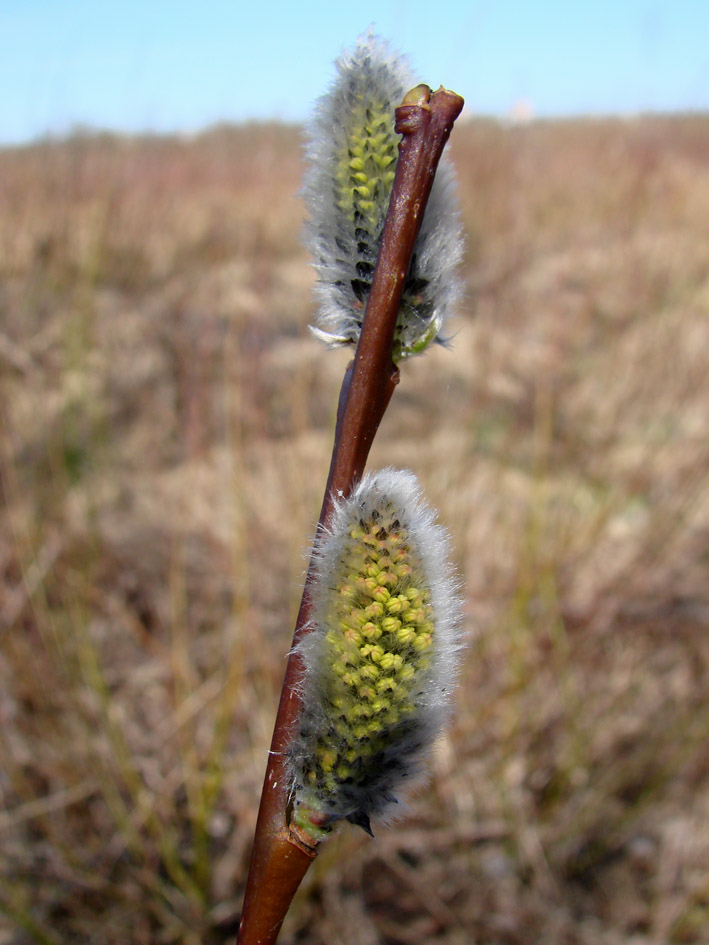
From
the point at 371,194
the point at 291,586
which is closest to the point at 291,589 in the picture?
the point at 291,586

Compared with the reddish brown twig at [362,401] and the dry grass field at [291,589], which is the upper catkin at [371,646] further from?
the dry grass field at [291,589]

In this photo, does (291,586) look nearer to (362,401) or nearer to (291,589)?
(291,589)

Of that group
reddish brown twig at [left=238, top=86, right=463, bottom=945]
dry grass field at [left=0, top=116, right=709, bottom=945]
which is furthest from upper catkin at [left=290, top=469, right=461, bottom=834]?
dry grass field at [left=0, top=116, right=709, bottom=945]

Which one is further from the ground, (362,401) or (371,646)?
(362,401)

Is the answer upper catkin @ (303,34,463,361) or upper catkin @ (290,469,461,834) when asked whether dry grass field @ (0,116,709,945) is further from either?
upper catkin @ (290,469,461,834)

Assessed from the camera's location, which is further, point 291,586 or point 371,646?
point 291,586


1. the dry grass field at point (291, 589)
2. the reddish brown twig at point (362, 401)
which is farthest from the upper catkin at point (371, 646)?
the dry grass field at point (291, 589)
